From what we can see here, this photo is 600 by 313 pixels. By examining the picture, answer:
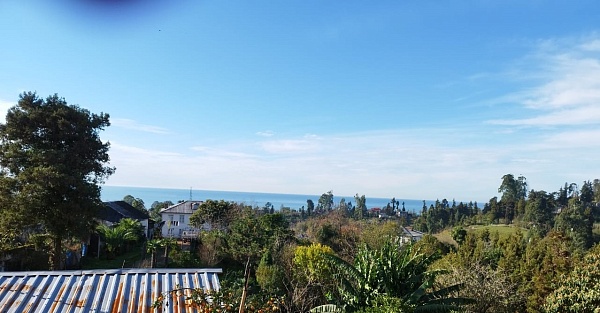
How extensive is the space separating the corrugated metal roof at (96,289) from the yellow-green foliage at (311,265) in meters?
8.71

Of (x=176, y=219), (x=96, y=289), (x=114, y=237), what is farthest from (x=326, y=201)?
(x=96, y=289)

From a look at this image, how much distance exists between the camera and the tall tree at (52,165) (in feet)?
49.1

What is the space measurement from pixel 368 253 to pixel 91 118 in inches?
541

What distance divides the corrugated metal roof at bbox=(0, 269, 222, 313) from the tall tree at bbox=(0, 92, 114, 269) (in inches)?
371

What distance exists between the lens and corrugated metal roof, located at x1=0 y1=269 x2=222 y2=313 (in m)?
6.20

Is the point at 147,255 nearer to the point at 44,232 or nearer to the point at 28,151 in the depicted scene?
the point at 44,232

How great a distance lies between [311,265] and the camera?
16.1m

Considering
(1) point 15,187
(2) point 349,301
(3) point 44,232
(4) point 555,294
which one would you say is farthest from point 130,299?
(3) point 44,232

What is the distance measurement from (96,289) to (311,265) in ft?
34.2

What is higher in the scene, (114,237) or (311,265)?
(311,265)

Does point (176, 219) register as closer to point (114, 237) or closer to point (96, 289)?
point (114, 237)

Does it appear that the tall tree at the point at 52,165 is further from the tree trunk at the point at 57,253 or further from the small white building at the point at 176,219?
the small white building at the point at 176,219

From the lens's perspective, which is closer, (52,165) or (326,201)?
(52,165)

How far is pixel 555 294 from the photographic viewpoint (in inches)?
498
